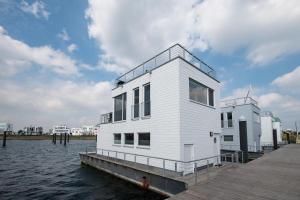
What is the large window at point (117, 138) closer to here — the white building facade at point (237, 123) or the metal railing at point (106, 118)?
the metal railing at point (106, 118)

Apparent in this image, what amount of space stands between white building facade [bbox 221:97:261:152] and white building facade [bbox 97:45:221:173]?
12710 mm

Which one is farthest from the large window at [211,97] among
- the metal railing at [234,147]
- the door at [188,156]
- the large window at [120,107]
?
the metal railing at [234,147]

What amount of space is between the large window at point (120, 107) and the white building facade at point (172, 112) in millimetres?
100

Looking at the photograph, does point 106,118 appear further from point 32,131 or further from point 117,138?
point 32,131

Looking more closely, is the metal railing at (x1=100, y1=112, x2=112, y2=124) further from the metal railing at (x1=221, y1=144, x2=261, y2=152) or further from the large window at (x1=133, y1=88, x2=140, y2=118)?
the metal railing at (x1=221, y1=144, x2=261, y2=152)

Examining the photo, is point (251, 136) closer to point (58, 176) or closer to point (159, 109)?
point (159, 109)

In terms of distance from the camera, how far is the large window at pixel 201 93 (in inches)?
602

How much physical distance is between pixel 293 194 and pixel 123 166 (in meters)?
11.5

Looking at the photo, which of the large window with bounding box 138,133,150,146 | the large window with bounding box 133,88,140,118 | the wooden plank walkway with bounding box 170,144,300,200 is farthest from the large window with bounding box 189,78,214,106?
the wooden plank walkway with bounding box 170,144,300,200

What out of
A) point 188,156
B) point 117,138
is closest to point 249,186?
point 188,156

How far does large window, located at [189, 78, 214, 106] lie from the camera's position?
50.2ft

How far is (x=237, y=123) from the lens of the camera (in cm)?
2962

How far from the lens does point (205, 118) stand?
16.1 m

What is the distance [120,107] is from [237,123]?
17.9 meters
